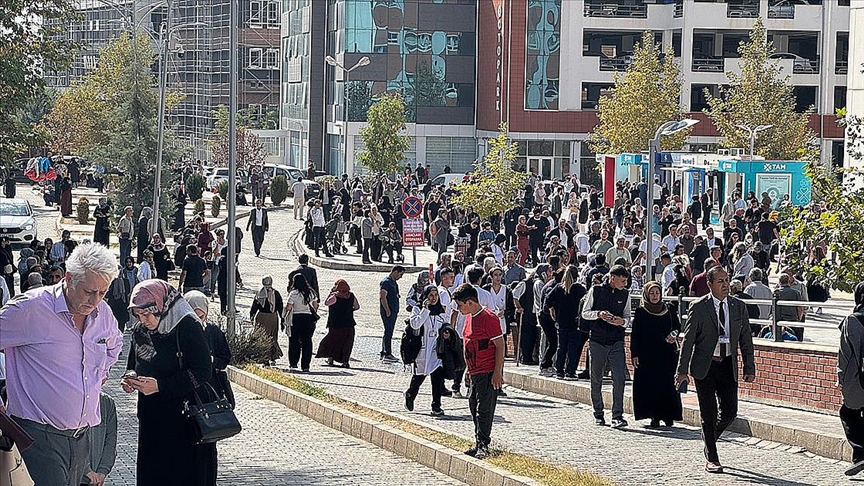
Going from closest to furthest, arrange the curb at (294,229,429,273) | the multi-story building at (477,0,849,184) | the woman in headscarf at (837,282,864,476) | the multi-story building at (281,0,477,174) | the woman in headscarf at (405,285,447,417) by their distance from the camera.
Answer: the woman in headscarf at (837,282,864,476)
the woman in headscarf at (405,285,447,417)
the curb at (294,229,429,273)
the multi-story building at (477,0,849,184)
the multi-story building at (281,0,477,174)

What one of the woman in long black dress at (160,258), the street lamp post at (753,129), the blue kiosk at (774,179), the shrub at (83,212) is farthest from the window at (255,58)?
the woman in long black dress at (160,258)

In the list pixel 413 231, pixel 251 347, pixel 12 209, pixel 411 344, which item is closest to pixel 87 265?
pixel 411 344

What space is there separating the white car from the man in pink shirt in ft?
105

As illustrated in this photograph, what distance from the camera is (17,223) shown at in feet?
123

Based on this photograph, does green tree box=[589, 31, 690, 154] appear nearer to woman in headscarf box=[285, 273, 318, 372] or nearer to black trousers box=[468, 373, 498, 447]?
woman in headscarf box=[285, 273, 318, 372]

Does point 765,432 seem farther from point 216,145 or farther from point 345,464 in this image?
point 216,145

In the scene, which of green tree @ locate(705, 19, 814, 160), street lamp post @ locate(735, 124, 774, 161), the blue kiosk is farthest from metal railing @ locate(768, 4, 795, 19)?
the blue kiosk

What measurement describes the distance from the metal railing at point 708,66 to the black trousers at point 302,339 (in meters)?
55.5

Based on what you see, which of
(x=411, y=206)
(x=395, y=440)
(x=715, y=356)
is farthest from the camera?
(x=411, y=206)

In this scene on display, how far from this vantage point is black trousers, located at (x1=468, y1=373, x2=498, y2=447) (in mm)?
10539

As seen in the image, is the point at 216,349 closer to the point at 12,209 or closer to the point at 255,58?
the point at 12,209

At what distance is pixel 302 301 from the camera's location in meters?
18.3

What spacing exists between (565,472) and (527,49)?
63.6 metres

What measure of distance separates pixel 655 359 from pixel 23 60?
1103 cm
